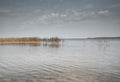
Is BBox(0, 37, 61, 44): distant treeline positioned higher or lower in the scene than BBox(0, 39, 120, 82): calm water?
higher

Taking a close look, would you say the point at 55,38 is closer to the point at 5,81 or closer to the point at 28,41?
the point at 28,41

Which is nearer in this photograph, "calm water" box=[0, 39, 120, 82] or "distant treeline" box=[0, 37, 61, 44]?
"calm water" box=[0, 39, 120, 82]

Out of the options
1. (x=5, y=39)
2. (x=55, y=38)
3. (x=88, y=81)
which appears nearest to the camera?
(x=88, y=81)

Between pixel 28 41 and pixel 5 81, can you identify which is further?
pixel 28 41

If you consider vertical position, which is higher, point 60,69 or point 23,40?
point 23,40

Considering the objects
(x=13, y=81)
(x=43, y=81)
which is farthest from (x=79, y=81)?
(x=13, y=81)

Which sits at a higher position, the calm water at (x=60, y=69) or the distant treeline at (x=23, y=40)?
the distant treeline at (x=23, y=40)

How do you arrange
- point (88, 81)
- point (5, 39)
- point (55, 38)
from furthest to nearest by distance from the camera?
point (55, 38) < point (5, 39) < point (88, 81)

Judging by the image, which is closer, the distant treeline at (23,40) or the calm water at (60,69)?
the calm water at (60,69)

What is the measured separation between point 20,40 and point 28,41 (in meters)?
5.97

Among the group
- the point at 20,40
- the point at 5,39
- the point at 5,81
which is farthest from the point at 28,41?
the point at 5,81

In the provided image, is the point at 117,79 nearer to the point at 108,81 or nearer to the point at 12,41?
the point at 108,81

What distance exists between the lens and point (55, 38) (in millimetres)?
99625

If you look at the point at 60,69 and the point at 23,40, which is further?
the point at 23,40
